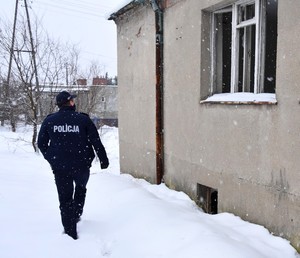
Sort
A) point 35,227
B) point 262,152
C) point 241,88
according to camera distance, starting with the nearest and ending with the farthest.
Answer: point 262,152 → point 35,227 → point 241,88

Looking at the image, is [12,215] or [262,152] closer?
[262,152]

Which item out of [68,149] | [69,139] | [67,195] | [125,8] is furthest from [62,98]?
[125,8]

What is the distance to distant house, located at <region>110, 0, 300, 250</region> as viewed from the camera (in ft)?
11.2

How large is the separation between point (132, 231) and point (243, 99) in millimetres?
2016

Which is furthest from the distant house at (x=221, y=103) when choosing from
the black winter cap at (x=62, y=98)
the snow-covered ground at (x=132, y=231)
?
the black winter cap at (x=62, y=98)

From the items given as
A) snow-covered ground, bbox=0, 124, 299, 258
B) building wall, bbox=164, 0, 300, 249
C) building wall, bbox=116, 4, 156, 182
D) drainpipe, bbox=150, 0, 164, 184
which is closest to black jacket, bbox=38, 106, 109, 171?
snow-covered ground, bbox=0, 124, 299, 258

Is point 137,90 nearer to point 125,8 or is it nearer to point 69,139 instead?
point 125,8

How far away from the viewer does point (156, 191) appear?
5.76m

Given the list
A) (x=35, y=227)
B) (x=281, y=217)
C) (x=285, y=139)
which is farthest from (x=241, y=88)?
(x=35, y=227)

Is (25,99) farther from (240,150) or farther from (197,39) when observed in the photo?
(240,150)

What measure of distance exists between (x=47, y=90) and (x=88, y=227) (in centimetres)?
1160

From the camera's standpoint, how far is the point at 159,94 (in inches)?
239

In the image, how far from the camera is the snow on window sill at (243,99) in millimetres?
3617

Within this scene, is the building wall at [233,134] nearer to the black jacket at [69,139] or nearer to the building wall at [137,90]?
the building wall at [137,90]
